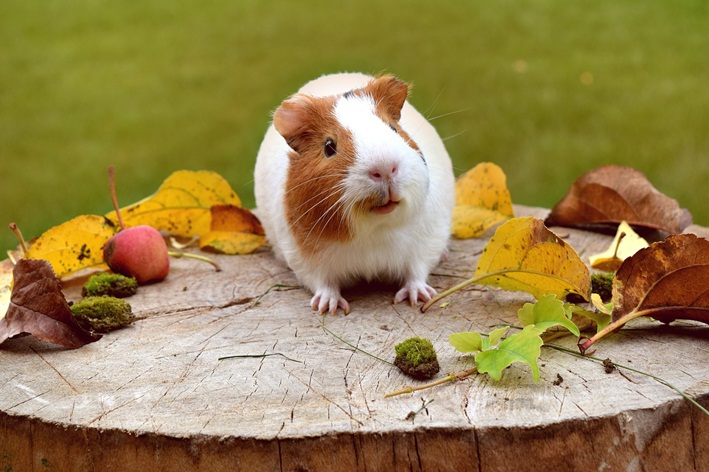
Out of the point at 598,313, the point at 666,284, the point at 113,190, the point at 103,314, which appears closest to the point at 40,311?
the point at 103,314

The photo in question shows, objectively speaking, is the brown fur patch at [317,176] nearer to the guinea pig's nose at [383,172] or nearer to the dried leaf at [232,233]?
the guinea pig's nose at [383,172]

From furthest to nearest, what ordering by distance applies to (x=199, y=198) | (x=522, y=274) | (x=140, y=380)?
(x=199, y=198)
(x=522, y=274)
(x=140, y=380)

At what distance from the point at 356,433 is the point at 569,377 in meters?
0.82

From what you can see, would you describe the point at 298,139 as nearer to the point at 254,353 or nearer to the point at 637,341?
the point at 254,353

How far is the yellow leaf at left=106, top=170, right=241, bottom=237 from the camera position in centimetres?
471

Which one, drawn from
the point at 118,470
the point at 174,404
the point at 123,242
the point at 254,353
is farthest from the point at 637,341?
the point at 123,242

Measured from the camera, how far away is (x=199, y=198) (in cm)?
480

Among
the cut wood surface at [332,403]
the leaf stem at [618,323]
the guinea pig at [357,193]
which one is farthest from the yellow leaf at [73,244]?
the leaf stem at [618,323]

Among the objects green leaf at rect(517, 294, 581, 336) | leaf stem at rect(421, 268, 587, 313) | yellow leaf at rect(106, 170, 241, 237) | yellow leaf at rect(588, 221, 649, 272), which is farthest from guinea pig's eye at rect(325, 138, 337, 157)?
yellow leaf at rect(588, 221, 649, 272)

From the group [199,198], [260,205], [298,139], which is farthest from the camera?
[199,198]

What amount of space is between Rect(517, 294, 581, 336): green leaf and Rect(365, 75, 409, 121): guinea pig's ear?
1171 millimetres

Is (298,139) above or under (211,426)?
above

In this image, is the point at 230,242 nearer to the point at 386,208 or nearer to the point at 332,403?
the point at 386,208

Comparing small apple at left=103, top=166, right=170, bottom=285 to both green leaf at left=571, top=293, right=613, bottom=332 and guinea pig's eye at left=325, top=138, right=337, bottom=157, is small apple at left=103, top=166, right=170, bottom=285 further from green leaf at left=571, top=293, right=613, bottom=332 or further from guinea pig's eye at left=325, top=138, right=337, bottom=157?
green leaf at left=571, top=293, right=613, bottom=332
